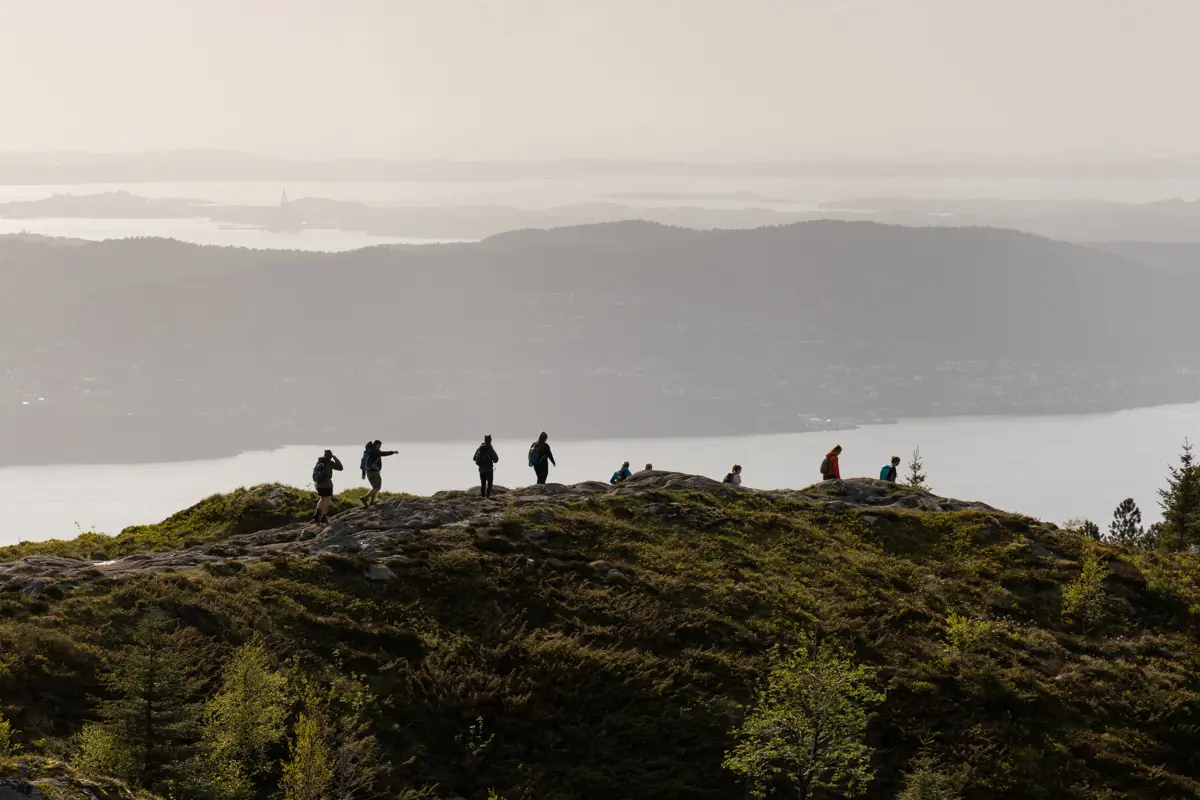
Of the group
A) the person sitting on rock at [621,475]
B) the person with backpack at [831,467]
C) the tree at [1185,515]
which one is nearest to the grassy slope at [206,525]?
Result: the person sitting on rock at [621,475]

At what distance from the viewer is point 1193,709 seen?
29.7m

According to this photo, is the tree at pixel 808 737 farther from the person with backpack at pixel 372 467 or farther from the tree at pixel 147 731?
the person with backpack at pixel 372 467

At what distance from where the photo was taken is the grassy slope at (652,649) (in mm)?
25250

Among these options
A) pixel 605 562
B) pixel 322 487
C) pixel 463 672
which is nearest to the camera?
pixel 463 672

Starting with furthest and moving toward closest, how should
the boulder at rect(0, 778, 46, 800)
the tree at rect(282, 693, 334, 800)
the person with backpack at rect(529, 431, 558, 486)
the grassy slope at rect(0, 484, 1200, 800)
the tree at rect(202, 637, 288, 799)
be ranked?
the person with backpack at rect(529, 431, 558, 486)
the grassy slope at rect(0, 484, 1200, 800)
the tree at rect(202, 637, 288, 799)
the tree at rect(282, 693, 334, 800)
the boulder at rect(0, 778, 46, 800)

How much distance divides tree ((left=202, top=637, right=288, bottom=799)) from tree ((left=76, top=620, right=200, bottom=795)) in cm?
53

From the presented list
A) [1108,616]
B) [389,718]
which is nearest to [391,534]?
[389,718]

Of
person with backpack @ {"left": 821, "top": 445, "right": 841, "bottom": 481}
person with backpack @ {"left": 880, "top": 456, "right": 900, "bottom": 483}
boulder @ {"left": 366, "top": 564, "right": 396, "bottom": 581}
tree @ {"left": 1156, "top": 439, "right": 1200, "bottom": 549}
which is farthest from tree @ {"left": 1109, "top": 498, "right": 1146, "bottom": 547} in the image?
boulder @ {"left": 366, "top": 564, "right": 396, "bottom": 581}

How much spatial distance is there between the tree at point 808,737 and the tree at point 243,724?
10.3 m

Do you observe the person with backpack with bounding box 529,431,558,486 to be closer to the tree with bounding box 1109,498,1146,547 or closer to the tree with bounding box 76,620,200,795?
the tree with bounding box 76,620,200,795

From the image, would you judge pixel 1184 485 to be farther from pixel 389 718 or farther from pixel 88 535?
pixel 88 535

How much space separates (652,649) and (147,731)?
45.9 feet

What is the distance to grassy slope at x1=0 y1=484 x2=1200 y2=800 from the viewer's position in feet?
82.8

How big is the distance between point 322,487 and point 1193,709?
2812cm
